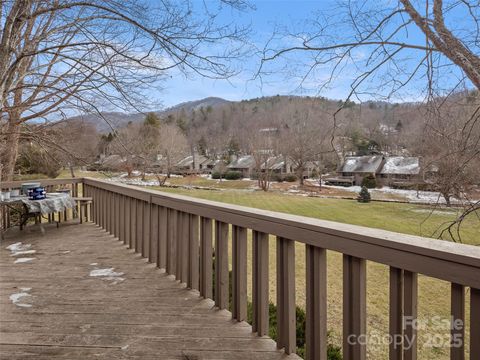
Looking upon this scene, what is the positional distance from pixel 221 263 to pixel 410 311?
1.30m

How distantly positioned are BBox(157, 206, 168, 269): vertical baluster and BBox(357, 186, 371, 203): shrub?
308 inches

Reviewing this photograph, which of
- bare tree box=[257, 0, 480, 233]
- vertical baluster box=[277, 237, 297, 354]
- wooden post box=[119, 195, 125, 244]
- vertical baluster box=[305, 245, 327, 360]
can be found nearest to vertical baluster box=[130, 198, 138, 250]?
wooden post box=[119, 195, 125, 244]

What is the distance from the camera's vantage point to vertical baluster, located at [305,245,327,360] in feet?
5.35

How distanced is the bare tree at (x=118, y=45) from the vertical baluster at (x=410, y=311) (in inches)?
109

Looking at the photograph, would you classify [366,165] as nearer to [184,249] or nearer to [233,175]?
[184,249]

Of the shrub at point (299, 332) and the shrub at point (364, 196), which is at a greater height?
the shrub at point (364, 196)

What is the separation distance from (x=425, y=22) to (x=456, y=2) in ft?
1.07

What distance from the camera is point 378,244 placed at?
1.32 meters

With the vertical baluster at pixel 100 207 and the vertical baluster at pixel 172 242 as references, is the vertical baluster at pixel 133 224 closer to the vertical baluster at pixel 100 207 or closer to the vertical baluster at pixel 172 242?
the vertical baluster at pixel 172 242

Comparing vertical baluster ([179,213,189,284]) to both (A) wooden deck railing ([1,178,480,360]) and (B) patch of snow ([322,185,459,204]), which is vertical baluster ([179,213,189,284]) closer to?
(A) wooden deck railing ([1,178,480,360])

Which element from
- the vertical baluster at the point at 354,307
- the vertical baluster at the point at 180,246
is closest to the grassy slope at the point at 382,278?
the vertical baluster at the point at 180,246

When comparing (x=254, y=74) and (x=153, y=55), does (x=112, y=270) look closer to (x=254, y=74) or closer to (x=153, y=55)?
(x=153, y=55)

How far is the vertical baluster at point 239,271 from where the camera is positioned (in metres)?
2.17

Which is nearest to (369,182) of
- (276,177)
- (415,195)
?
(415,195)
